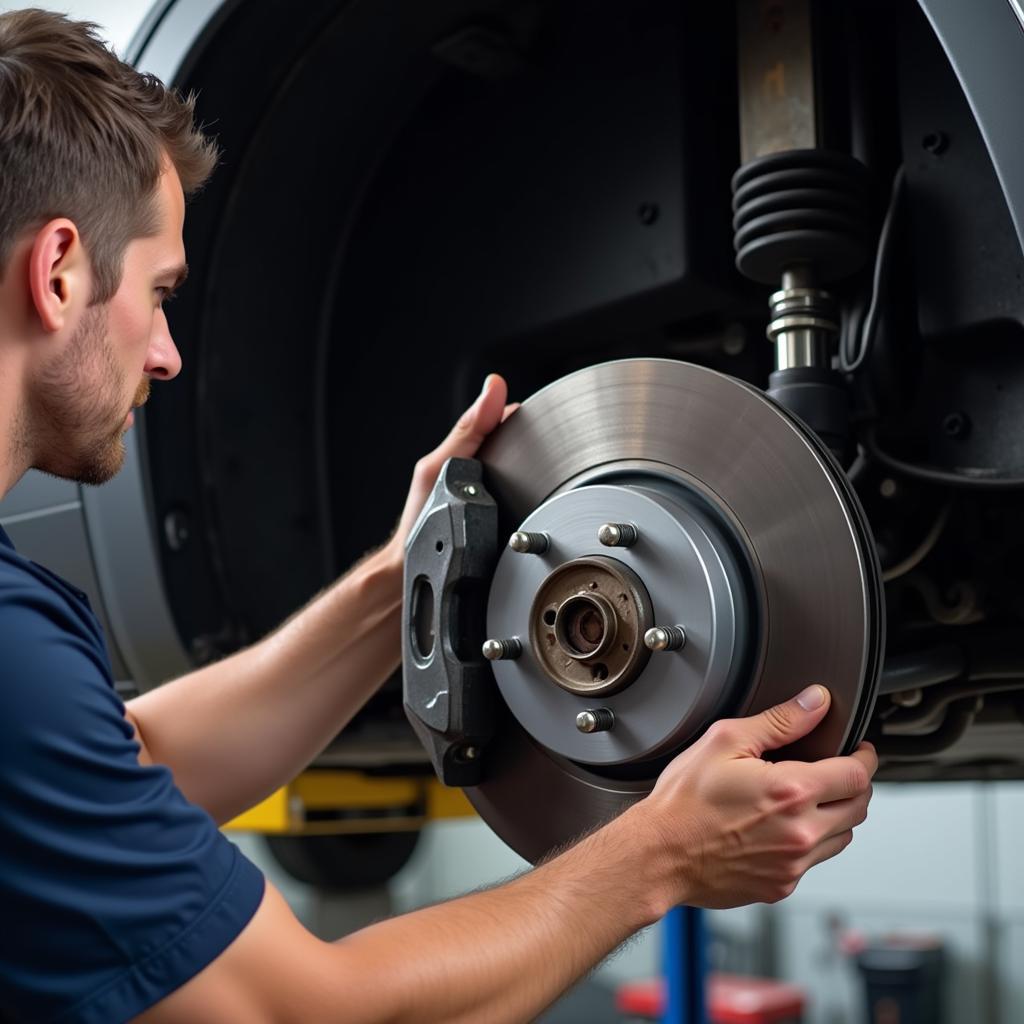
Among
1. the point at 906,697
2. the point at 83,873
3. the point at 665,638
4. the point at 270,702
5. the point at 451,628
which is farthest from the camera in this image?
the point at 270,702

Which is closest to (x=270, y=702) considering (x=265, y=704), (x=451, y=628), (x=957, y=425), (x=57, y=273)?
A: (x=265, y=704)

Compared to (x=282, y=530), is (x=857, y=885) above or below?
below

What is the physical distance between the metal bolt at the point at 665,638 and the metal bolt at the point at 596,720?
0.05 m

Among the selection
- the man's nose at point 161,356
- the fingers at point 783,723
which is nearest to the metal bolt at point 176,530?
the man's nose at point 161,356

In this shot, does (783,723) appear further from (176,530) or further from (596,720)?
(176,530)

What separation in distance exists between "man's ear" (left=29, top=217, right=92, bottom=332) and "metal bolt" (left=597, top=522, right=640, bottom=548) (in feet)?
1.07

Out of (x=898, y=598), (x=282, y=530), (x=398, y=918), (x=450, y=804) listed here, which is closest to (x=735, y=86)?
(x=898, y=598)

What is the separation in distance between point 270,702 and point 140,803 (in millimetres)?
422

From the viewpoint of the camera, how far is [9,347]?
0.70 m

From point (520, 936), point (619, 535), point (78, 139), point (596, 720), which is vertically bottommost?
point (520, 936)

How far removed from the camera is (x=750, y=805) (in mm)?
629

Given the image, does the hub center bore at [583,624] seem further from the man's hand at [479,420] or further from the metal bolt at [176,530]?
the metal bolt at [176,530]

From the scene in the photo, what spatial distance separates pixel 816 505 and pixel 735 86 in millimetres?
474

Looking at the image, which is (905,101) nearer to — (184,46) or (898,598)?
(898,598)
